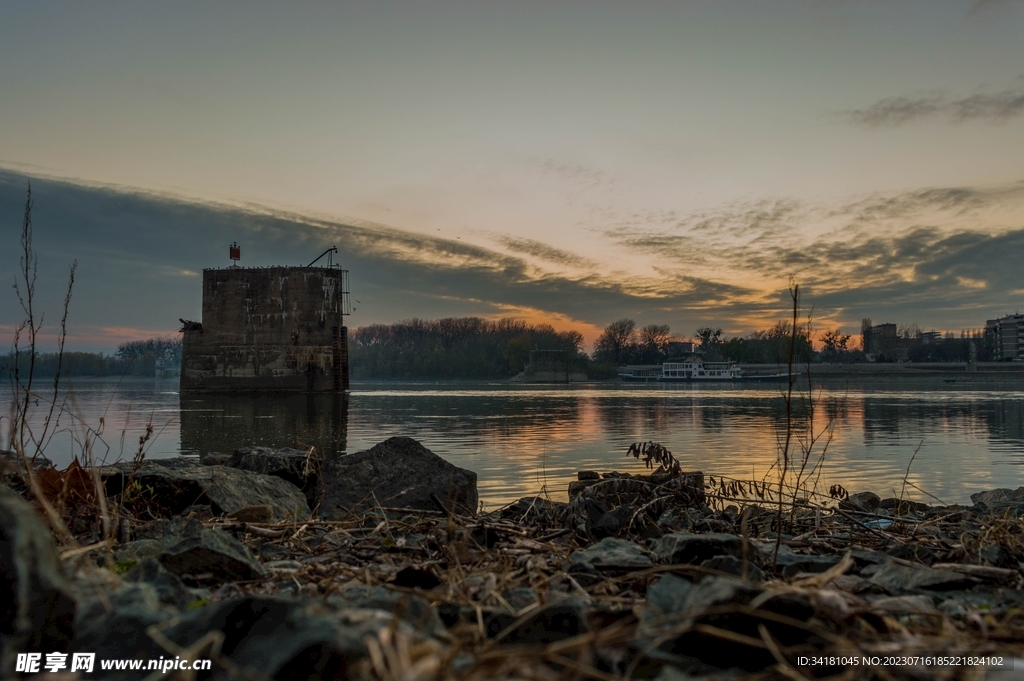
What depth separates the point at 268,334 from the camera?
46688mm

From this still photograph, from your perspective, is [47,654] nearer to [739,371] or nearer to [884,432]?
[884,432]

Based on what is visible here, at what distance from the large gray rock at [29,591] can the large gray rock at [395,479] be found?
460 cm

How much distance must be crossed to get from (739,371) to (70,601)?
12952 cm

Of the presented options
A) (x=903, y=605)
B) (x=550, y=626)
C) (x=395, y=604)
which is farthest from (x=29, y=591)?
(x=903, y=605)

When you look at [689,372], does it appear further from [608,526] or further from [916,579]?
[916,579]

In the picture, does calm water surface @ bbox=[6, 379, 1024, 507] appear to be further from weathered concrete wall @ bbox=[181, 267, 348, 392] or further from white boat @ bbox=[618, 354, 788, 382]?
white boat @ bbox=[618, 354, 788, 382]

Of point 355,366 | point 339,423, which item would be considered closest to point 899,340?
point 355,366

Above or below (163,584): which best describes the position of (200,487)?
below

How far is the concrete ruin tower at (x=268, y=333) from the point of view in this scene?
46.2 metres

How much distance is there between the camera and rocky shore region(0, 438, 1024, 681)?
145cm

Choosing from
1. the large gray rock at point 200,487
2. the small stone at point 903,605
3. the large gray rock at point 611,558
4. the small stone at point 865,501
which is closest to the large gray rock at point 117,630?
the large gray rock at point 611,558

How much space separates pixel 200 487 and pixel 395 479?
1.93 metres

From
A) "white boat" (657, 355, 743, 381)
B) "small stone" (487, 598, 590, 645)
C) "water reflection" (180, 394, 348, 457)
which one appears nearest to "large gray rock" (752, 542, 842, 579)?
"small stone" (487, 598, 590, 645)

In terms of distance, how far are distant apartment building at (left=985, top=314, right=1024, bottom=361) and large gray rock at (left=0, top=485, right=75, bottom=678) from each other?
180 metres
